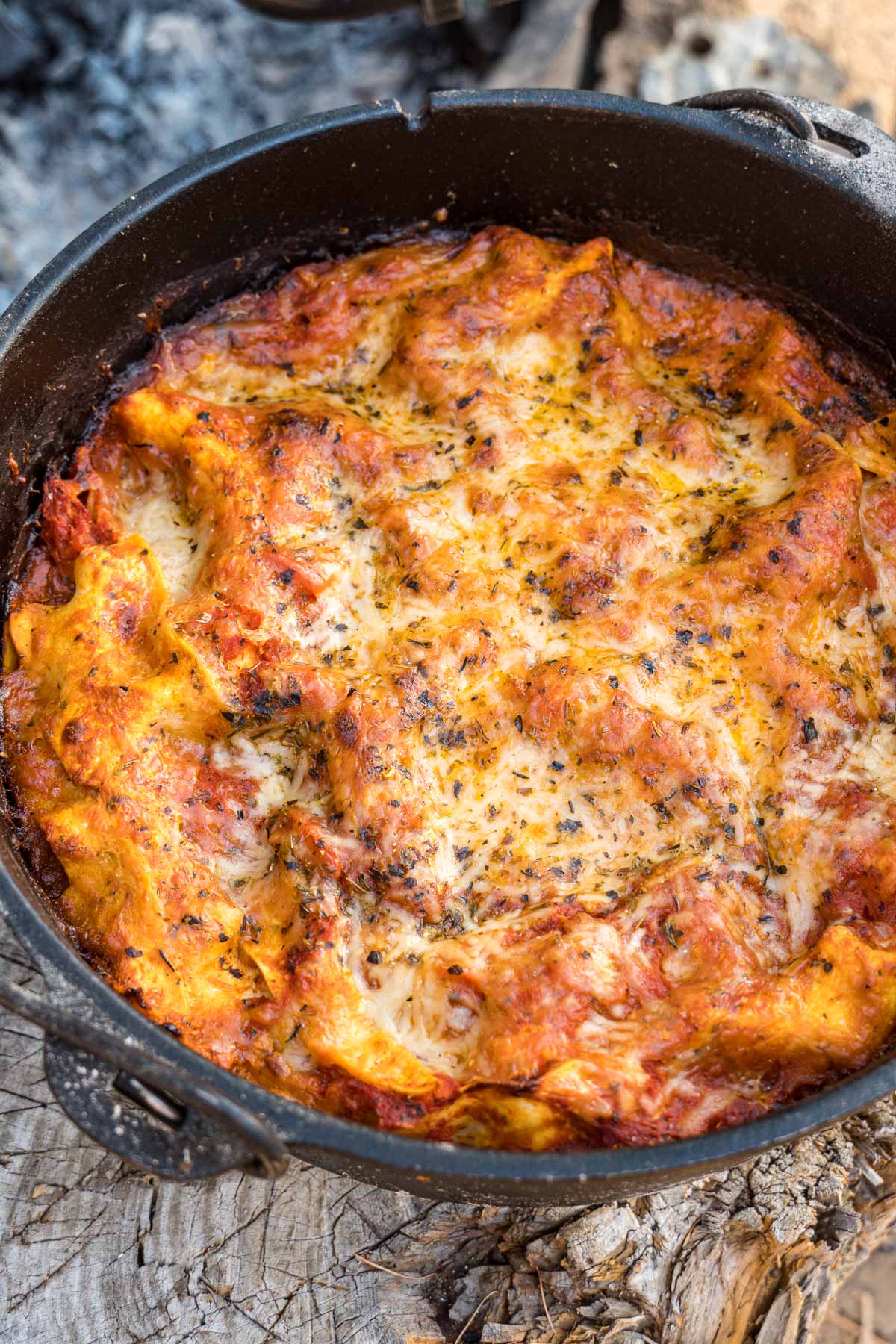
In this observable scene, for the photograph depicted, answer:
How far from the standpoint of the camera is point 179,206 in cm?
329

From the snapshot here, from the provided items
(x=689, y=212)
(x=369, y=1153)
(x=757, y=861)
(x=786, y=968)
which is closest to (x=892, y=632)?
(x=757, y=861)

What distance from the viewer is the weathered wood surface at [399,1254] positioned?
3.03m

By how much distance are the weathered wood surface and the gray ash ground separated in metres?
3.89

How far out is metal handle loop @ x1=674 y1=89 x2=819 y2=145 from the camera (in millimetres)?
3180

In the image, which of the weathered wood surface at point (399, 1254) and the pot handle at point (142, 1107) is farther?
the weathered wood surface at point (399, 1254)

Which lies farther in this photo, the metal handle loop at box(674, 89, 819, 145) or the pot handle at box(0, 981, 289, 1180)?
the metal handle loop at box(674, 89, 819, 145)

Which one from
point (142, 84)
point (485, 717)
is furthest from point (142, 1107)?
point (142, 84)

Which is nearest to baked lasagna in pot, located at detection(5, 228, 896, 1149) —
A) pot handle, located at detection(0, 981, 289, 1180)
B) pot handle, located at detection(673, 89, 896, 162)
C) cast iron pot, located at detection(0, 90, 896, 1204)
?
cast iron pot, located at detection(0, 90, 896, 1204)

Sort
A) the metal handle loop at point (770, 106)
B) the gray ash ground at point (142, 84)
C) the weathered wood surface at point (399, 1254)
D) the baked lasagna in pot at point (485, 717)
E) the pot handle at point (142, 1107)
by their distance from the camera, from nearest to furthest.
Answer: the pot handle at point (142, 1107) → the baked lasagna in pot at point (485, 717) → the weathered wood surface at point (399, 1254) → the metal handle loop at point (770, 106) → the gray ash ground at point (142, 84)

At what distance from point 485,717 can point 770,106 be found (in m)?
1.98

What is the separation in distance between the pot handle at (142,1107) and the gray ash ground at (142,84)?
400 cm

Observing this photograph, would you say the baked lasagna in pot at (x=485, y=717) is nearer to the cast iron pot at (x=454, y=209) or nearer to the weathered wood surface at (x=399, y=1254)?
the cast iron pot at (x=454, y=209)

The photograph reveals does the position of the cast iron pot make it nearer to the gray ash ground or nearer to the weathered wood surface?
the weathered wood surface

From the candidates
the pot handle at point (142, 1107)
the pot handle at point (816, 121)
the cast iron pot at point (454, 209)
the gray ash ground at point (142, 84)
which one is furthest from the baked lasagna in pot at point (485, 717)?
the gray ash ground at point (142, 84)
